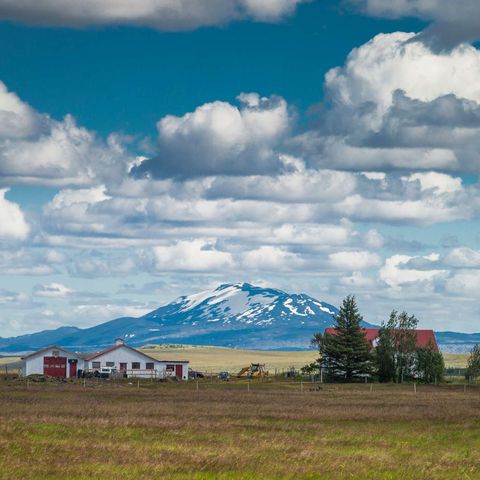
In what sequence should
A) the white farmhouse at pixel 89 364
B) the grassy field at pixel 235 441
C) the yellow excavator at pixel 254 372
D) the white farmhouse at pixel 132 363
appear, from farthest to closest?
the white farmhouse at pixel 132 363, the white farmhouse at pixel 89 364, the yellow excavator at pixel 254 372, the grassy field at pixel 235 441

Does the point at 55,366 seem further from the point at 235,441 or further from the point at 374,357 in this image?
the point at 235,441

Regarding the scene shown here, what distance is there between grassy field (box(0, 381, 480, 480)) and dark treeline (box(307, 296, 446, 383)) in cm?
5917

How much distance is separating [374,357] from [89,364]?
4925 cm

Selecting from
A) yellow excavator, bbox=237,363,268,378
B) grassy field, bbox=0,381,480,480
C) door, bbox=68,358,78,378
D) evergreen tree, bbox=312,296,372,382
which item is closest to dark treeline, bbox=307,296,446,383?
evergreen tree, bbox=312,296,372,382

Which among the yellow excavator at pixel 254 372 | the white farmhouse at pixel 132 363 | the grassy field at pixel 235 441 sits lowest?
the grassy field at pixel 235 441

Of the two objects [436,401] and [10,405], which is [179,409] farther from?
[436,401]

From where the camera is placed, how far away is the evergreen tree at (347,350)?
13650cm

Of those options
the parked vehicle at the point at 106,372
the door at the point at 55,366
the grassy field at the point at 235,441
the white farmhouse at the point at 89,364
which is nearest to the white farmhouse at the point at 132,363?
the white farmhouse at the point at 89,364

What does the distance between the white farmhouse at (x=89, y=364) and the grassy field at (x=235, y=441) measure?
287 ft

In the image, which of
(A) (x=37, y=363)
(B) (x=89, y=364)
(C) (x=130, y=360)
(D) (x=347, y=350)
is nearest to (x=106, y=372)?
(B) (x=89, y=364)

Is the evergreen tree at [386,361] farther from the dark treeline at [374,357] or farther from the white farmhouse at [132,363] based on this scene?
the white farmhouse at [132,363]

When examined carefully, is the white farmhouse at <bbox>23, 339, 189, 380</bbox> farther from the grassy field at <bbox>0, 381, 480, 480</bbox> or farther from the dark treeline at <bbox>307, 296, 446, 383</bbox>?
the grassy field at <bbox>0, 381, 480, 480</bbox>

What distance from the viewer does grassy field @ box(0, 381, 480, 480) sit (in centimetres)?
3541

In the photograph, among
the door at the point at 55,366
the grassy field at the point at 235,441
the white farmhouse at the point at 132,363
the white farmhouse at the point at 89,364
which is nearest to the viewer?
the grassy field at the point at 235,441
